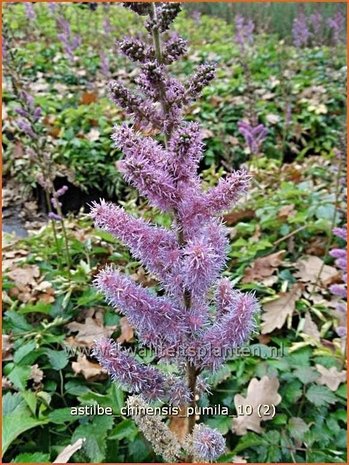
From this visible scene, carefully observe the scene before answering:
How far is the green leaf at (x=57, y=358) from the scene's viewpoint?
2.22 meters

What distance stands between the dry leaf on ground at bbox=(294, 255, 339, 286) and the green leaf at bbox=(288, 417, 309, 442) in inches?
37.4

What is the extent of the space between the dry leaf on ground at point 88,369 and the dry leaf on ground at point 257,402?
0.57 metres

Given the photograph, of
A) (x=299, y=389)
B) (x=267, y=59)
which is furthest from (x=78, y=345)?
(x=267, y=59)

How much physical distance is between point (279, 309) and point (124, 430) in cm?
105

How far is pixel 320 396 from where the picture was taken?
7.02ft

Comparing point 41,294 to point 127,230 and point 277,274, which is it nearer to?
point 277,274

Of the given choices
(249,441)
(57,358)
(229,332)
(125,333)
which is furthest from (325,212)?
(229,332)

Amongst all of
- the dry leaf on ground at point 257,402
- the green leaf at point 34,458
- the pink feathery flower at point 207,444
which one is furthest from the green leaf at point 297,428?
the green leaf at point 34,458

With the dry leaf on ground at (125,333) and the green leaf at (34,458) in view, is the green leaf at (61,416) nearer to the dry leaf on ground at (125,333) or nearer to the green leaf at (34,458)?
the green leaf at (34,458)

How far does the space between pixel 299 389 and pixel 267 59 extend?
251 inches

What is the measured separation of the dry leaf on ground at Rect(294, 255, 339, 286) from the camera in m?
2.89

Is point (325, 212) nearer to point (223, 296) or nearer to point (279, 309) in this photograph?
point (279, 309)

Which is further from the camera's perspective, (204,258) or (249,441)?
(249,441)

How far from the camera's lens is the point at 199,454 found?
59.9 inches
